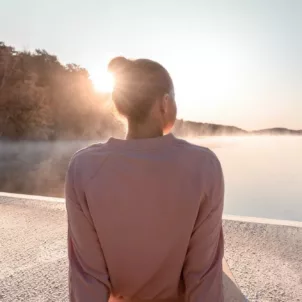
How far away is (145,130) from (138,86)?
10 cm

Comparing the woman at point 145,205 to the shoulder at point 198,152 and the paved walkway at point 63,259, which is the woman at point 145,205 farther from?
the paved walkway at point 63,259

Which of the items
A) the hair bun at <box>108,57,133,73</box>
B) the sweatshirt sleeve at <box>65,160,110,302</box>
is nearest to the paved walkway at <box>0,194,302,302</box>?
the sweatshirt sleeve at <box>65,160,110,302</box>

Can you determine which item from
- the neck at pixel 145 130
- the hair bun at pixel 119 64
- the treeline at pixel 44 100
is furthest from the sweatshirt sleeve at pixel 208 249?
the treeline at pixel 44 100

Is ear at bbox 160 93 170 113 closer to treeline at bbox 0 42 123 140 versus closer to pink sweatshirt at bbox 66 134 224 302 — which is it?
pink sweatshirt at bbox 66 134 224 302

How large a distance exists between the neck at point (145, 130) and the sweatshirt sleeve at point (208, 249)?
14 centimetres

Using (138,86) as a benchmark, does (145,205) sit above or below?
below

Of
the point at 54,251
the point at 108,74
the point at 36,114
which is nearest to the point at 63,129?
the point at 36,114

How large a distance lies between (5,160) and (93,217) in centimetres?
2164

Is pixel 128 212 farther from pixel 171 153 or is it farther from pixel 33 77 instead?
pixel 33 77

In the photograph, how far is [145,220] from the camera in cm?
77

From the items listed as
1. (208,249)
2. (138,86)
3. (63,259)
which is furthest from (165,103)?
(63,259)

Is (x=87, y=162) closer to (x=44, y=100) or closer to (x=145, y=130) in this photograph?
(x=145, y=130)

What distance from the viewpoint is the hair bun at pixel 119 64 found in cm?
77

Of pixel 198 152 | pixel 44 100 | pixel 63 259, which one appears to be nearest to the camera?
pixel 198 152
